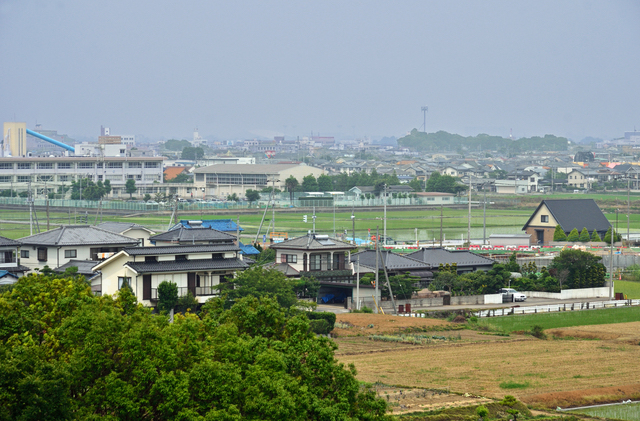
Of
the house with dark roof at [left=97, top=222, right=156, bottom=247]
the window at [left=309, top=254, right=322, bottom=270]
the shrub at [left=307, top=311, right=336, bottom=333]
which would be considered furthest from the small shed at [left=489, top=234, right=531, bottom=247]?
the shrub at [left=307, top=311, right=336, bottom=333]

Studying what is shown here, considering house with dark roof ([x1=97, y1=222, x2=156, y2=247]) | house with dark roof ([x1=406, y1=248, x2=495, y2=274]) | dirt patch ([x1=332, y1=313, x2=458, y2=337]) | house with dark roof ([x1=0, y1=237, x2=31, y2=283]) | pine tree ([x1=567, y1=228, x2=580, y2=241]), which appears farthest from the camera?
pine tree ([x1=567, y1=228, x2=580, y2=241])

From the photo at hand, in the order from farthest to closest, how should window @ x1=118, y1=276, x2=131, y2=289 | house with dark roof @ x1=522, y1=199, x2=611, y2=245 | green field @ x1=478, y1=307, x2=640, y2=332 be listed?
house with dark roof @ x1=522, y1=199, x2=611, y2=245 → green field @ x1=478, y1=307, x2=640, y2=332 → window @ x1=118, y1=276, x2=131, y2=289

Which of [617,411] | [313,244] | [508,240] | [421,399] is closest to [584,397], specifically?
[617,411]

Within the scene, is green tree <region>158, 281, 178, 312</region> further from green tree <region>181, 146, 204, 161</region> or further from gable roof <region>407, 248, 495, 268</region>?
green tree <region>181, 146, 204, 161</region>

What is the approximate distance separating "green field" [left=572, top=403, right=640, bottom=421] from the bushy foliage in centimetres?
680

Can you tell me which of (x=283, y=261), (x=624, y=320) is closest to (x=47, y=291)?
(x=283, y=261)

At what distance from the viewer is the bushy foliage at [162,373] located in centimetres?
1073

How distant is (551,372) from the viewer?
20.2 meters

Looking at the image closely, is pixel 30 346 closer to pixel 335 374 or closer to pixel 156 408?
pixel 156 408

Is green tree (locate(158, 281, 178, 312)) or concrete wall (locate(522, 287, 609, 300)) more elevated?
green tree (locate(158, 281, 178, 312))

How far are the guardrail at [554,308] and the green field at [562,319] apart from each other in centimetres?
53

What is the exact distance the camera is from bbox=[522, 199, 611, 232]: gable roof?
51.4 m

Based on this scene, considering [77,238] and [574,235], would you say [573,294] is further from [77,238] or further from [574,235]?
[77,238]

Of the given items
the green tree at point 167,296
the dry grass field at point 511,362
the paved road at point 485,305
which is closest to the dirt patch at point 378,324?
the dry grass field at point 511,362
